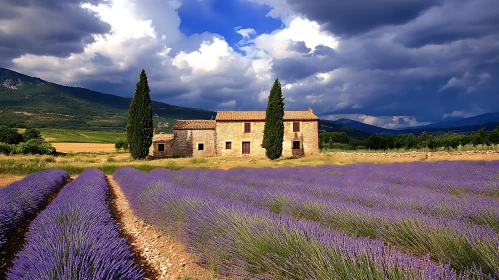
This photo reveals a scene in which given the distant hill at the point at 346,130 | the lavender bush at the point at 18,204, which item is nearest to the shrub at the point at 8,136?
the lavender bush at the point at 18,204

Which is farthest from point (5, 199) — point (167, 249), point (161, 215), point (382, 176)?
point (382, 176)

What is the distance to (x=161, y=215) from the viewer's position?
4.38 metres

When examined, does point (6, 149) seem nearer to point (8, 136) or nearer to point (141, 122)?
point (8, 136)

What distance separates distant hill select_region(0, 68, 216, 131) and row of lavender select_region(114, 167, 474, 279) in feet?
225

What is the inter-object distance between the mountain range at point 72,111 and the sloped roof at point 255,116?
42.9m

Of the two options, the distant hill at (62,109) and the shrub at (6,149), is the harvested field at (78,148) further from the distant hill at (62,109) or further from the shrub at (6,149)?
the distant hill at (62,109)

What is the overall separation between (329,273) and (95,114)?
118 metres

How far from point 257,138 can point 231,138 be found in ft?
7.14

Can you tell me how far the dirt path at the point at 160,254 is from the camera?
298cm

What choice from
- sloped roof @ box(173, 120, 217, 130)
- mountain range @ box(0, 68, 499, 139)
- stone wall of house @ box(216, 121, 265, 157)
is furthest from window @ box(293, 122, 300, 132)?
mountain range @ box(0, 68, 499, 139)

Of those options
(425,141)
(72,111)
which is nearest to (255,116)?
(425,141)

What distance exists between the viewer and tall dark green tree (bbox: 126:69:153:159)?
857 inches

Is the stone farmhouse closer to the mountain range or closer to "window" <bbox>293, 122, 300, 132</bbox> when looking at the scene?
"window" <bbox>293, 122, 300, 132</bbox>

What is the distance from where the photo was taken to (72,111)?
102500mm
